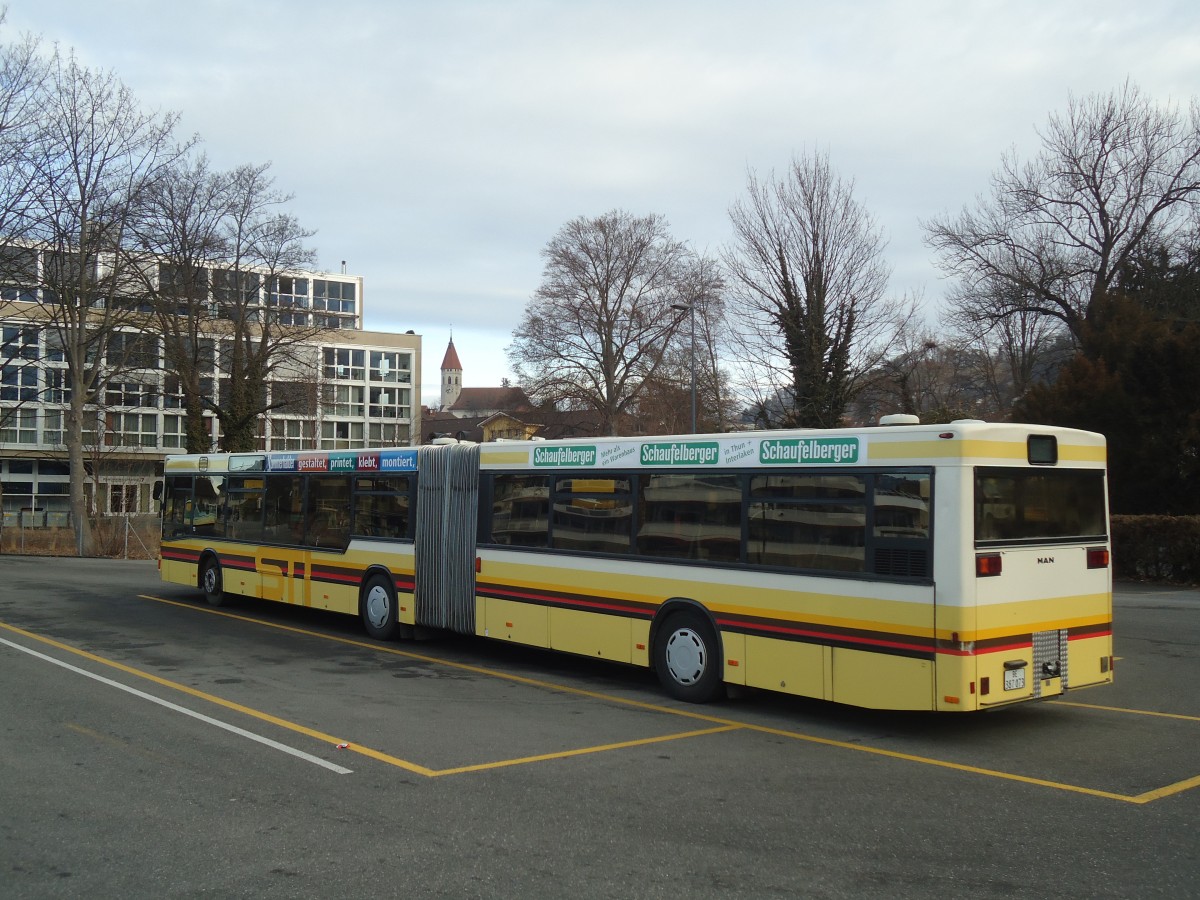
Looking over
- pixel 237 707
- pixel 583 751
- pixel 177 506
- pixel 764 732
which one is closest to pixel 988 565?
pixel 764 732

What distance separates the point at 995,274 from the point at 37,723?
35972 millimetres

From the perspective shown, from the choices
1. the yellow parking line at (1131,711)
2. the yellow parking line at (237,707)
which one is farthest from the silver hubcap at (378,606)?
the yellow parking line at (1131,711)

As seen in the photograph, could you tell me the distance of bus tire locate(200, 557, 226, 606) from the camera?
1828 centimetres

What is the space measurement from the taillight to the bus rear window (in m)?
0.14

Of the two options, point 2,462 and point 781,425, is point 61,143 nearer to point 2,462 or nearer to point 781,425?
point 781,425

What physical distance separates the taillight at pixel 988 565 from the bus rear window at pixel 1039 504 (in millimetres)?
137

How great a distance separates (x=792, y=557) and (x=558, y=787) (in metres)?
3.25

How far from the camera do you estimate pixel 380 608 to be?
47.1 feet

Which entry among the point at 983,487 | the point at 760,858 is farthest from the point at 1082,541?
the point at 760,858

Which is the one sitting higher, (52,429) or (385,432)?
(385,432)

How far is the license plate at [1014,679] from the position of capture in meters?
8.05

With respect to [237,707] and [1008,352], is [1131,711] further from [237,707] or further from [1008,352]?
[1008,352]

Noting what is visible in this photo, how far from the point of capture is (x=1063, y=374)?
2686 cm

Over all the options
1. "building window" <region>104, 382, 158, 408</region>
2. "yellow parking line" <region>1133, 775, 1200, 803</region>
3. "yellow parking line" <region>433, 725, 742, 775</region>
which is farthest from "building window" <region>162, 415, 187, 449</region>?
"yellow parking line" <region>1133, 775, 1200, 803</region>
